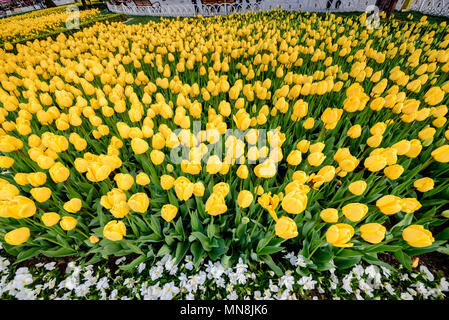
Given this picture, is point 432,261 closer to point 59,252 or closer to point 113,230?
point 113,230

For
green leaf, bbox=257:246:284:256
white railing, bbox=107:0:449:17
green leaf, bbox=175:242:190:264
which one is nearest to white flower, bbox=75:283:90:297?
green leaf, bbox=175:242:190:264

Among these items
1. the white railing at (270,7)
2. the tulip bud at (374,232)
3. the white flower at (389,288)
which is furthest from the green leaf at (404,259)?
the white railing at (270,7)

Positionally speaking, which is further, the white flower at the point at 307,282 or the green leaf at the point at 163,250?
the green leaf at the point at 163,250

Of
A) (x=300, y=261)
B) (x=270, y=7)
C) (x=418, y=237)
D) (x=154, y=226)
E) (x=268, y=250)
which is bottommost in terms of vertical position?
(x=300, y=261)

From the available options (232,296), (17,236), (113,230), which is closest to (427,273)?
(232,296)

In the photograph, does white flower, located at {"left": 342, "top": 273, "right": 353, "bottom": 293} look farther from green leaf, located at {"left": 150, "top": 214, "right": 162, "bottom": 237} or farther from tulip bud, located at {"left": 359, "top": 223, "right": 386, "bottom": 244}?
green leaf, located at {"left": 150, "top": 214, "right": 162, "bottom": 237}

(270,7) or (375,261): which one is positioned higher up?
(270,7)

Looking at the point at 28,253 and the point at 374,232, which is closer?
the point at 374,232

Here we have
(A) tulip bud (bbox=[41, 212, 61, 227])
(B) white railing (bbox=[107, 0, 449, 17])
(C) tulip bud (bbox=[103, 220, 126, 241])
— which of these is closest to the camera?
(C) tulip bud (bbox=[103, 220, 126, 241])

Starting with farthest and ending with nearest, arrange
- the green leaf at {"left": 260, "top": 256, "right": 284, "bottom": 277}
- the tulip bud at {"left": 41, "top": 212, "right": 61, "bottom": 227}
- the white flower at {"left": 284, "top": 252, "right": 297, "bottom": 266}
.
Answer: the white flower at {"left": 284, "top": 252, "right": 297, "bottom": 266} < the green leaf at {"left": 260, "top": 256, "right": 284, "bottom": 277} < the tulip bud at {"left": 41, "top": 212, "right": 61, "bottom": 227}

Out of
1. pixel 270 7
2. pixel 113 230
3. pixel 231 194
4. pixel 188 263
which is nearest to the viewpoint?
pixel 113 230

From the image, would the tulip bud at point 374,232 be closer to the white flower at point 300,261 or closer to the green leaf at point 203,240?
the white flower at point 300,261
